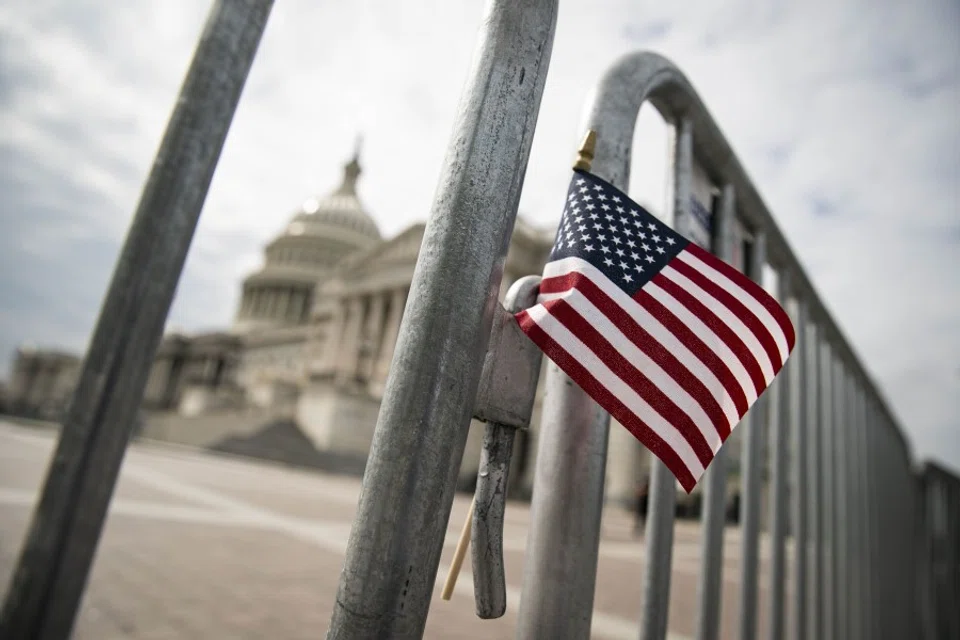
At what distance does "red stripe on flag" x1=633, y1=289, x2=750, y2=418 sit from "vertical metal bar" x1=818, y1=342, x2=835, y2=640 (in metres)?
2.07

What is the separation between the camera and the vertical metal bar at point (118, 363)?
1291 mm

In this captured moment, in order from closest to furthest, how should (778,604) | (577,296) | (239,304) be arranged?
(577,296) < (778,604) < (239,304)

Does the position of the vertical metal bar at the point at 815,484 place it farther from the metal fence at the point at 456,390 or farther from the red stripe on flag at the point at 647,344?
the red stripe on flag at the point at 647,344

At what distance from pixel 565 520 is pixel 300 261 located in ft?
269

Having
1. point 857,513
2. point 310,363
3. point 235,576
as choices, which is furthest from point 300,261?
point 857,513

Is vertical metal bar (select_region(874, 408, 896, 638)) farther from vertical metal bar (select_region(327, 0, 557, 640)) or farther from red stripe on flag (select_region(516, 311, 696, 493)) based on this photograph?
vertical metal bar (select_region(327, 0, 557, 640))

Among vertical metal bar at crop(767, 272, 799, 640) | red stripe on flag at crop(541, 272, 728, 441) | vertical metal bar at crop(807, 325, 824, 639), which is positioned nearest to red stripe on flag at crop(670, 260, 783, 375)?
red stripe on flag at crop(541, 272, 728, 441)

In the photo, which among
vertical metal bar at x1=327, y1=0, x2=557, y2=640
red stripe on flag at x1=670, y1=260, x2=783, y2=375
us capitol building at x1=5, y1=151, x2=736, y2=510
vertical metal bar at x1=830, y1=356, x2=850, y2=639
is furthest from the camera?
us capitol building at x1=5, y1=151, x2=736, y2=510

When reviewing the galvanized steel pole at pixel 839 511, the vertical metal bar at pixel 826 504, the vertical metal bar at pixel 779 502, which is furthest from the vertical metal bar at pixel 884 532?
the vertical metal bar at pixel 779 502

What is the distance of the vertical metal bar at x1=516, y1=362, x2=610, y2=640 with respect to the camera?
1257mm

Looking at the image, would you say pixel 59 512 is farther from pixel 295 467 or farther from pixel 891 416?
pixel 295 467

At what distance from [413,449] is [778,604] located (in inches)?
86.4

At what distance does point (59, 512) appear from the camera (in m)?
1.29

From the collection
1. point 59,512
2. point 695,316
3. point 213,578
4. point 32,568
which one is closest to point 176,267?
point 59,512
